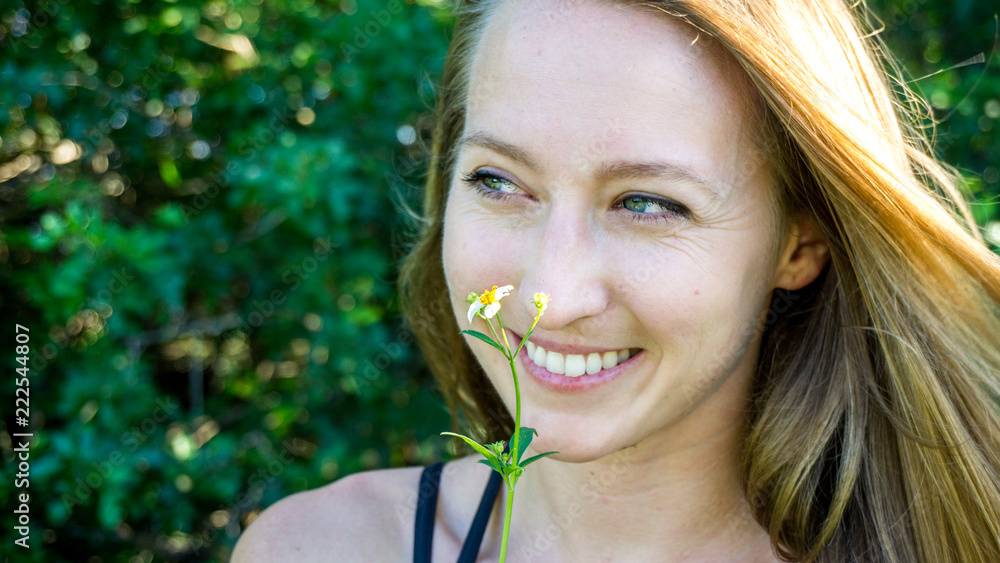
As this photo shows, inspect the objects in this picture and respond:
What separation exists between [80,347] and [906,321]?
2.77 meters

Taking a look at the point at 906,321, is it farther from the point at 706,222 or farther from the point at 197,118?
the point at 197,118

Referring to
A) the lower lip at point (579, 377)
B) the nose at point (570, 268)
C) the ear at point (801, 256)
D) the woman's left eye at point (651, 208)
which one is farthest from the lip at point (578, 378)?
the ear at point (801, 256)

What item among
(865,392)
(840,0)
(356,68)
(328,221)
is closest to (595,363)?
(865,392)

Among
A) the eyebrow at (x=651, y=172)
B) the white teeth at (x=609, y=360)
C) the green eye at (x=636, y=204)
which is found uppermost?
the eyebrow at (x=651, y=172)

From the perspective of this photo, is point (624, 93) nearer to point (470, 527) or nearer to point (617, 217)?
point (617, 217)

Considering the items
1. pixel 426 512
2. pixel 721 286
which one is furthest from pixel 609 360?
pixel 426 512

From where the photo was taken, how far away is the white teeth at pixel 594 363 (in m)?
1.63

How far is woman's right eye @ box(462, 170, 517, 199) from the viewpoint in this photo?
1.71 m

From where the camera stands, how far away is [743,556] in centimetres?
188

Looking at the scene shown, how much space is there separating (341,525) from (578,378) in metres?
A: 0.93

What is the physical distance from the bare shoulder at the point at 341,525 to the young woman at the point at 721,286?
0.58 feet

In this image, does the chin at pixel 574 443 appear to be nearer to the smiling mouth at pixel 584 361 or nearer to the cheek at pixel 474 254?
the smiling mouth at pixel 584 361

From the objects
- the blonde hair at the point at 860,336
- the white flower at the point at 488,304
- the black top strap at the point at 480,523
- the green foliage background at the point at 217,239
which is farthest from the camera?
the green foliage background at the point at 217,239

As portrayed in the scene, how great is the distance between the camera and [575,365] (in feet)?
5.36
